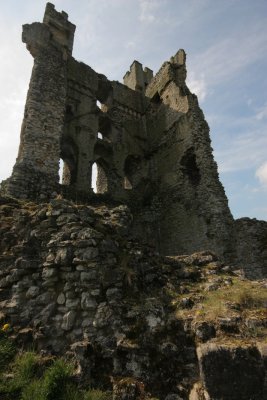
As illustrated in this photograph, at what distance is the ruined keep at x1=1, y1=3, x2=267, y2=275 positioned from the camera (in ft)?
35.6

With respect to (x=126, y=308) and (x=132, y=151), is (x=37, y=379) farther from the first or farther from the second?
(x=132, y=151)

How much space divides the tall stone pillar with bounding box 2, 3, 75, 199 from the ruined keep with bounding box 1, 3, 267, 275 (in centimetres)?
3

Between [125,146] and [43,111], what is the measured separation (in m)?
4.85

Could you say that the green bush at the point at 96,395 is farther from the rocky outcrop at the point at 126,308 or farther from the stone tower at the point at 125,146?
the stone tower at the point at 125,146

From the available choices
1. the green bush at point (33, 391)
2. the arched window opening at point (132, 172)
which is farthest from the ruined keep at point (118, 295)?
the arched window opening at point (132, 172)

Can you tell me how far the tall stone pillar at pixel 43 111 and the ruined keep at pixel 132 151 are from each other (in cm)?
3

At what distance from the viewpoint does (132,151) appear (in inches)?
617

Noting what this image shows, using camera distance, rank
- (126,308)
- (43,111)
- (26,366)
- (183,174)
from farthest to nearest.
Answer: (183,174), (43,111), (126,308), (26,366)

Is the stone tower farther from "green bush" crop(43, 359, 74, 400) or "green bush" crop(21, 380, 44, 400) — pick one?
"green bush" crop(21, 380, 44, 400)

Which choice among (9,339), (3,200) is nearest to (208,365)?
(9,339)

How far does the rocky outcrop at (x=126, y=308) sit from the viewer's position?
12.9 feet

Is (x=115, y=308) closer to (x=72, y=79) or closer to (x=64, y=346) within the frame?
(x=64, y=346)

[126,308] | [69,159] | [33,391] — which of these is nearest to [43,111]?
[69,159]

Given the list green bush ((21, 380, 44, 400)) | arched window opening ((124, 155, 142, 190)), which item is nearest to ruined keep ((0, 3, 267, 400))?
green bush ((21, 380, 44, 400))
